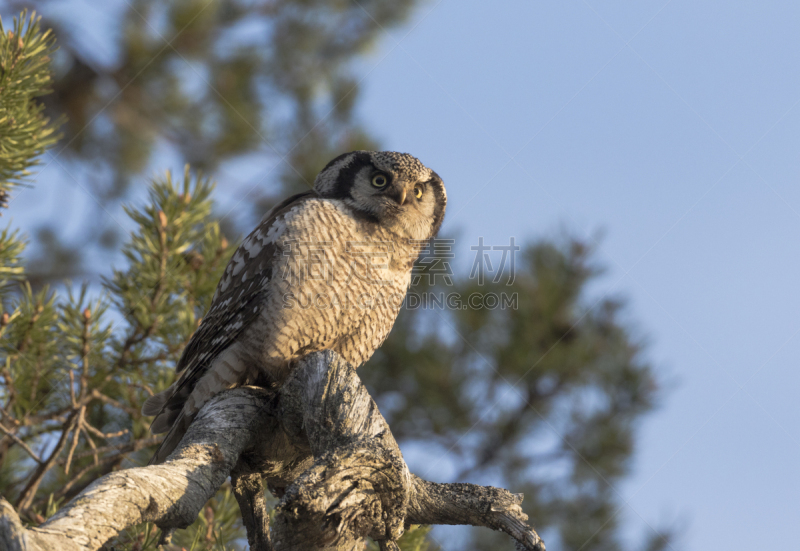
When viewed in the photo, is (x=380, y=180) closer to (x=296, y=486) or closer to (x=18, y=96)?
(x=18, y=96)

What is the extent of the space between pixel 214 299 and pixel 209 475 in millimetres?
1394

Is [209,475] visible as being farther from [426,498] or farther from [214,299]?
[214,299]

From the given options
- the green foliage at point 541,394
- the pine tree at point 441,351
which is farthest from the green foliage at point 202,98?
the green foliage at point 541,394

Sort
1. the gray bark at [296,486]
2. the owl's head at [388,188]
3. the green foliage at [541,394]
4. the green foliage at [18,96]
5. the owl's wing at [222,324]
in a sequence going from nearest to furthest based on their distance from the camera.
Answer: the gray bark at [296,486] < the green foliage at [18,96] < the owl's wing at [222,324] < the owl's head at [388,188] < the green foliage at [541,394]

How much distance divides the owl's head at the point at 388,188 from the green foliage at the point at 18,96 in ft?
3.98

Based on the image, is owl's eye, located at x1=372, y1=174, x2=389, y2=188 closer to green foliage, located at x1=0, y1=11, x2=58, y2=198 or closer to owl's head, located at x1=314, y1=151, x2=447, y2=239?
owl's head, located at x1=314, y1=151, x2=447, y2=239

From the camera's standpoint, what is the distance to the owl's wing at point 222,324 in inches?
98.3

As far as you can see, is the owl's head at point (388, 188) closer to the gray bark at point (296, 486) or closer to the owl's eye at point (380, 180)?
the owl's eye at point (380, 180)

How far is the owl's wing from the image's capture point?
2.50 meters

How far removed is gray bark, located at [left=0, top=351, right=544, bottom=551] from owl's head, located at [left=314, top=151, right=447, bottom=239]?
1.08m

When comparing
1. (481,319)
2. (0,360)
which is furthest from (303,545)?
(481,319)

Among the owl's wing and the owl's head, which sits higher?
the owl's head

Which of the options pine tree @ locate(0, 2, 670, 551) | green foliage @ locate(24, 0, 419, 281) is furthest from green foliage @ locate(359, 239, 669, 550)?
green foliage @ locate(24, 0, 419, 281)

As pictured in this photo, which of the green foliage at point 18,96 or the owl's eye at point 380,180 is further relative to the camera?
the owl's eye at point 380,180
